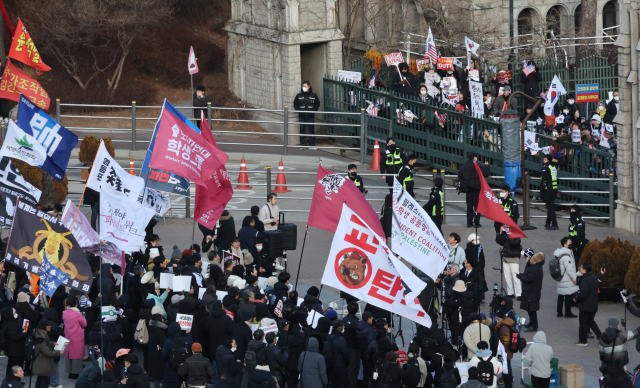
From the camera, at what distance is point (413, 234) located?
1458 cm

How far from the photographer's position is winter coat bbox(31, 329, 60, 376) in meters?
14.9

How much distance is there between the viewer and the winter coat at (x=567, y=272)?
1777cm

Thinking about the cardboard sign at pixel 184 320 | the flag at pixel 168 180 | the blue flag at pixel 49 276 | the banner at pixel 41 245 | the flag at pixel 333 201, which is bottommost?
the cardboard sign at pixel 184 320

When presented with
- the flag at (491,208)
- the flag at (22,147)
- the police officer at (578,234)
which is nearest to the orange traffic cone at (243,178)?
the police officer at (578,234)

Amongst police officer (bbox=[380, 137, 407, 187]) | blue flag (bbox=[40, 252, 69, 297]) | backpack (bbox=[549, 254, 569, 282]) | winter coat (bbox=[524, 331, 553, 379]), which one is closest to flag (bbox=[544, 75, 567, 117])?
police officer (bbox=[380, 137, 407, 187])

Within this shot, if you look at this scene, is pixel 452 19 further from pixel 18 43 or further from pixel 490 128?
pixel 18 43

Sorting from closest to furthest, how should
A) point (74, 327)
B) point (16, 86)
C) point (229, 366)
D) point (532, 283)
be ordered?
1. point (229, 366)
2. point (74, 327)
3. point (532, 283)
4. point (16, 86)

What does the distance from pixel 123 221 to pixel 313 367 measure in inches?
143

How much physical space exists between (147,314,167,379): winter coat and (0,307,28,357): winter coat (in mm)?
1859

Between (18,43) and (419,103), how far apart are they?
10838 millimetres

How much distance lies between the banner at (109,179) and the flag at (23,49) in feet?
28.6

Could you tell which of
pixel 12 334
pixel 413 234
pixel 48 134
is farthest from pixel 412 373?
pixel 48 134

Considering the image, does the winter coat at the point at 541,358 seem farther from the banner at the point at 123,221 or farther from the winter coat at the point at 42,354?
the winter coat at the point at 42,354

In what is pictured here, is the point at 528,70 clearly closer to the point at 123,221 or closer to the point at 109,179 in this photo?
the point at 109,179
